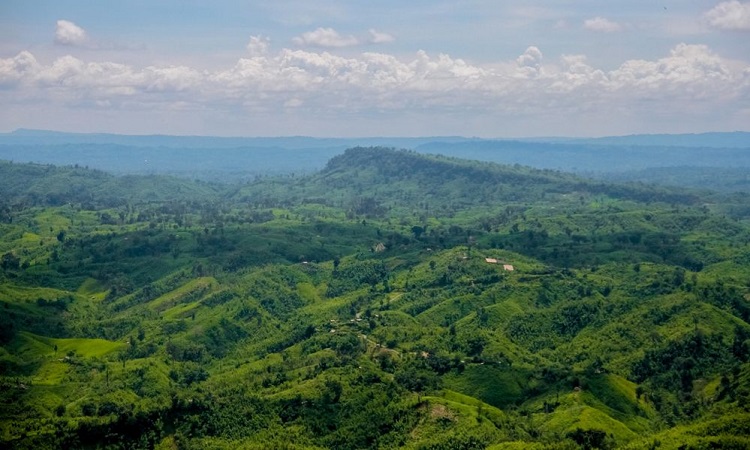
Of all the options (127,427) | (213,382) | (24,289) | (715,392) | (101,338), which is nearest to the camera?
(127,427)

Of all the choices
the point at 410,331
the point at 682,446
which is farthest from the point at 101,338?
the point at 682,446

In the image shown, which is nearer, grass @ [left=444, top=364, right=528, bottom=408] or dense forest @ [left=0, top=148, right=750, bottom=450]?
dense forest @ [left=0, top=148, right=750, bottom=450]

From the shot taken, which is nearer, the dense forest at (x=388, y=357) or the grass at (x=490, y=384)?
the dense forest at (x=388, y=357)

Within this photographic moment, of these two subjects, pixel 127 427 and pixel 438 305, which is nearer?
pixel 127 427

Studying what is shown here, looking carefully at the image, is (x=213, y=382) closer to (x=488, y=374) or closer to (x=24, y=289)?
(x=488, y=374)

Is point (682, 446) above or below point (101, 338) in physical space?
above

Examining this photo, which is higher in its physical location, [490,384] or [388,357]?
[388,357]

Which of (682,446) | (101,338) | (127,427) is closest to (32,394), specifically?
(127,427)

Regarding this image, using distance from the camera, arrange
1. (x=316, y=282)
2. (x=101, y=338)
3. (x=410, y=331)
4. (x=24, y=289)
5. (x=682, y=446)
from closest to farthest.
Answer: (x=682, y=446), (x=410, y=331), (x=101, y=338), (x=24, y=289), (x=316, y=282)

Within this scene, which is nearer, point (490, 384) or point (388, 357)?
point (490, 384)

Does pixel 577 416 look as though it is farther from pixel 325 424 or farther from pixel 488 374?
pixel 325 424
